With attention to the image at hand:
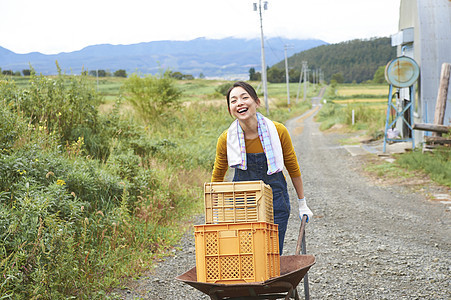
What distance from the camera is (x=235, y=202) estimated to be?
3201 millimetres

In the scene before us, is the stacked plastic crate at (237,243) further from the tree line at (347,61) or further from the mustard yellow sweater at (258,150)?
the tree line at (347,61)

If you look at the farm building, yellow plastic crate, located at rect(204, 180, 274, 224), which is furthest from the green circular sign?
yellow plastic crate, located at rect(204, 180, 274, 224)

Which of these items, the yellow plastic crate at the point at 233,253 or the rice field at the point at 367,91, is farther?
the rice field at the point at 367,91

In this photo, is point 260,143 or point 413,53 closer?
point 260,143

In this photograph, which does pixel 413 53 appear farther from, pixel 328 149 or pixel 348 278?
pixel 348 278

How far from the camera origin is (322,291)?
5301 mm

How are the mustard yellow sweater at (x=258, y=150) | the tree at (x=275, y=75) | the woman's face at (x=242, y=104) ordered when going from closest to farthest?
the woman's face at (x=242, y=104)
the mustard yellow sweater at (x=258, y=150)
the tree at (x=275, y=75)

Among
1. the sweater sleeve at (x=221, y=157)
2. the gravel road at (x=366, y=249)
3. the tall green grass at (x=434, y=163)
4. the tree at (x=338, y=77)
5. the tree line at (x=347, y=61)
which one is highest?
the tree line at (x=347, y=61)

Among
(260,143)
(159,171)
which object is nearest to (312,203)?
(159,171)

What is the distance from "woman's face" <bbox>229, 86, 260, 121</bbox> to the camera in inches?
146

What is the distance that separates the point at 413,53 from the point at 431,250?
11.6m

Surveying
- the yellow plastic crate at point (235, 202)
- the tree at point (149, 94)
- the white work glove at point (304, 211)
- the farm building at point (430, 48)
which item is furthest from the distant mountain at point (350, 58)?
the yellow plastic crate at point (235, 202)

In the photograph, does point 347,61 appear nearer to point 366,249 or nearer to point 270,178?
point 366,249

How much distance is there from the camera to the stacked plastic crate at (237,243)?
9.86 feet
